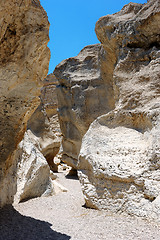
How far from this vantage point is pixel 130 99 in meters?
4.08

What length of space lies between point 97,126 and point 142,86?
1.06 meters

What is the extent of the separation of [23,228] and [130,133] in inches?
86.1

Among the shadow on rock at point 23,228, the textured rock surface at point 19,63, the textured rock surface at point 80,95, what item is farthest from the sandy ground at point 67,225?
the textured rock surface at point 80,95

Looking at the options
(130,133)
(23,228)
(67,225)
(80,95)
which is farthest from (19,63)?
(80,95)

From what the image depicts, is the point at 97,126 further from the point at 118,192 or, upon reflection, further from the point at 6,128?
the point at 6,128

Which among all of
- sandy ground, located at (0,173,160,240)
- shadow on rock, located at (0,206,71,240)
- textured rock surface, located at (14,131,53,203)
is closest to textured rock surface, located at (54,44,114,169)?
textured rock surface, located at (14,131,53,203)

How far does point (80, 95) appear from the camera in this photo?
838cm

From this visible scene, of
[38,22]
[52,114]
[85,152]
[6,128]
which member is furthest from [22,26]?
[52,114]

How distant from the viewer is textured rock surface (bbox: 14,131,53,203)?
13.0 feet

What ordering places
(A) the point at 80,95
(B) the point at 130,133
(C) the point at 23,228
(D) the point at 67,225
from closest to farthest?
1. (C) the point at 23,228
2. (D) the point at 67,225
3. (B) the point at 130,133
4. (A) the point at 80,95

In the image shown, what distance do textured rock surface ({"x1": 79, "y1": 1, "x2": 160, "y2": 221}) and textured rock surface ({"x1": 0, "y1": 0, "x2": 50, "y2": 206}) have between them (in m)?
1.29

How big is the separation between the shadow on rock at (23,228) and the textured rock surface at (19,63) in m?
0.57

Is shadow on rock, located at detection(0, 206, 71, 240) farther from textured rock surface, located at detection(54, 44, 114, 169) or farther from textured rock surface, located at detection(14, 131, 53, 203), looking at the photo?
textured rock surface, located at detection(54, 44, 114, 169)

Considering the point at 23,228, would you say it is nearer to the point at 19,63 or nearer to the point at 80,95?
the point at 19,63
